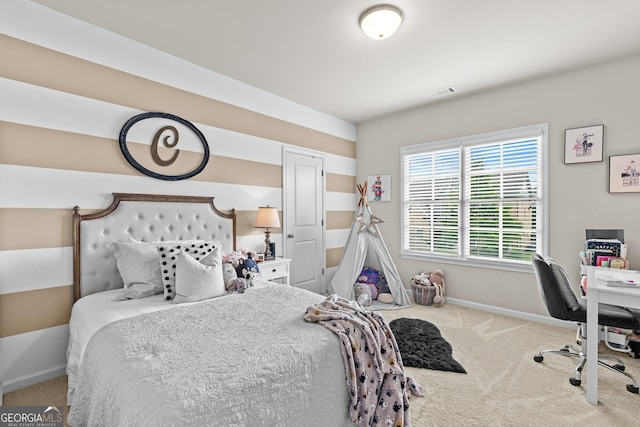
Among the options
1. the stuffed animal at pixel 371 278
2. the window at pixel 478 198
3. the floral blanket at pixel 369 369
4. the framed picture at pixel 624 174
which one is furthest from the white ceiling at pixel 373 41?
the stuffed animal at pixel 371 278

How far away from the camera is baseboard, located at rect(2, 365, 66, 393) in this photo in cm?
218

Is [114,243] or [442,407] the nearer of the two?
[442,407]

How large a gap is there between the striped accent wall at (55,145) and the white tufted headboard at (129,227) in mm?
86

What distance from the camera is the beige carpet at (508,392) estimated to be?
6.30ft

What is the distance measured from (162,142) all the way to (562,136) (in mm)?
4298

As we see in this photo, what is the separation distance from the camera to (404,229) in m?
4.77

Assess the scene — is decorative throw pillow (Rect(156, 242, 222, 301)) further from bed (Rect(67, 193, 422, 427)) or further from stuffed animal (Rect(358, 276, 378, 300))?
stuffed animal (Rect(358, 276, 378, 300))

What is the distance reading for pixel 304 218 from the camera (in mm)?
4473

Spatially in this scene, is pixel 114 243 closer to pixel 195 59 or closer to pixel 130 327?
pixel 130 327

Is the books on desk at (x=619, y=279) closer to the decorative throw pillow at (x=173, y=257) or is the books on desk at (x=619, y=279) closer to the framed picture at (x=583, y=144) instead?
the framed picture at (x=583, y=144)

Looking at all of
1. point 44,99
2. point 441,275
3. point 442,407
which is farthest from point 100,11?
point 441,275

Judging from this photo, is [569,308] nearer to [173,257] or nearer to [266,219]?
[266,219]

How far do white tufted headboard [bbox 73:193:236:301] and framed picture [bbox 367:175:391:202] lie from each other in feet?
8.64

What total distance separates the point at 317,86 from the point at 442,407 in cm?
347
